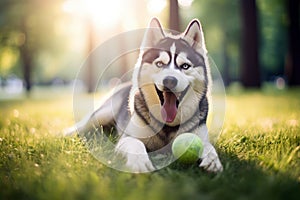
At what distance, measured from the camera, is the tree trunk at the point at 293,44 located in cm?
1966

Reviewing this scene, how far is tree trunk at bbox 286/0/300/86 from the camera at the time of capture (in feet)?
64.5

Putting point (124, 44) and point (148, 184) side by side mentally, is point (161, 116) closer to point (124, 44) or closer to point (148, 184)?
point (148, 184)

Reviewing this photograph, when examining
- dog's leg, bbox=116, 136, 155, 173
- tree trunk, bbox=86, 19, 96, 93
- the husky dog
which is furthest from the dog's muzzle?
tree trunk, bbox=86, 19, 96, 93

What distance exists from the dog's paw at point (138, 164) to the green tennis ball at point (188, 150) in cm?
33

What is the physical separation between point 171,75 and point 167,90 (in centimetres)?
16

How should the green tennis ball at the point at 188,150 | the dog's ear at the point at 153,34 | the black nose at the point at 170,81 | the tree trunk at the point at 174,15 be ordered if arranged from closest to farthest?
1. the green tennis ball at the point at 188,150
2. the black nose at the point at 170,81
3. the dog's ear at the point at 153,34
4. the tree trunk at the point at 174,15

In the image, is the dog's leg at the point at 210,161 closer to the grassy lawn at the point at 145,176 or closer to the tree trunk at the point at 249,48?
the grassy lawn at the point at 145,176

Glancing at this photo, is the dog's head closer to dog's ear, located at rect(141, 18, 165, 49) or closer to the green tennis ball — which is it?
dog's ear, located at rect(141, 18, 165, 49)

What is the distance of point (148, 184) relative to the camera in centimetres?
286

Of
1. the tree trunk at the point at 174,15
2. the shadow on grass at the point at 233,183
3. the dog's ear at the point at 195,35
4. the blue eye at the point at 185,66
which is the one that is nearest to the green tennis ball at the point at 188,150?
the shadow on grass at the point at 233,183

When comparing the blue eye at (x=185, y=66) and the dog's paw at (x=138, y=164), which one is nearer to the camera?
the dog's paw at (x=138, y=164)

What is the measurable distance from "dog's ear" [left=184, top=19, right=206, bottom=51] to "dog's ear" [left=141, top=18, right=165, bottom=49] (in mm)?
290

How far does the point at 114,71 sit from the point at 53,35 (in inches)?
1170

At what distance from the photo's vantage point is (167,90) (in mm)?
3816
